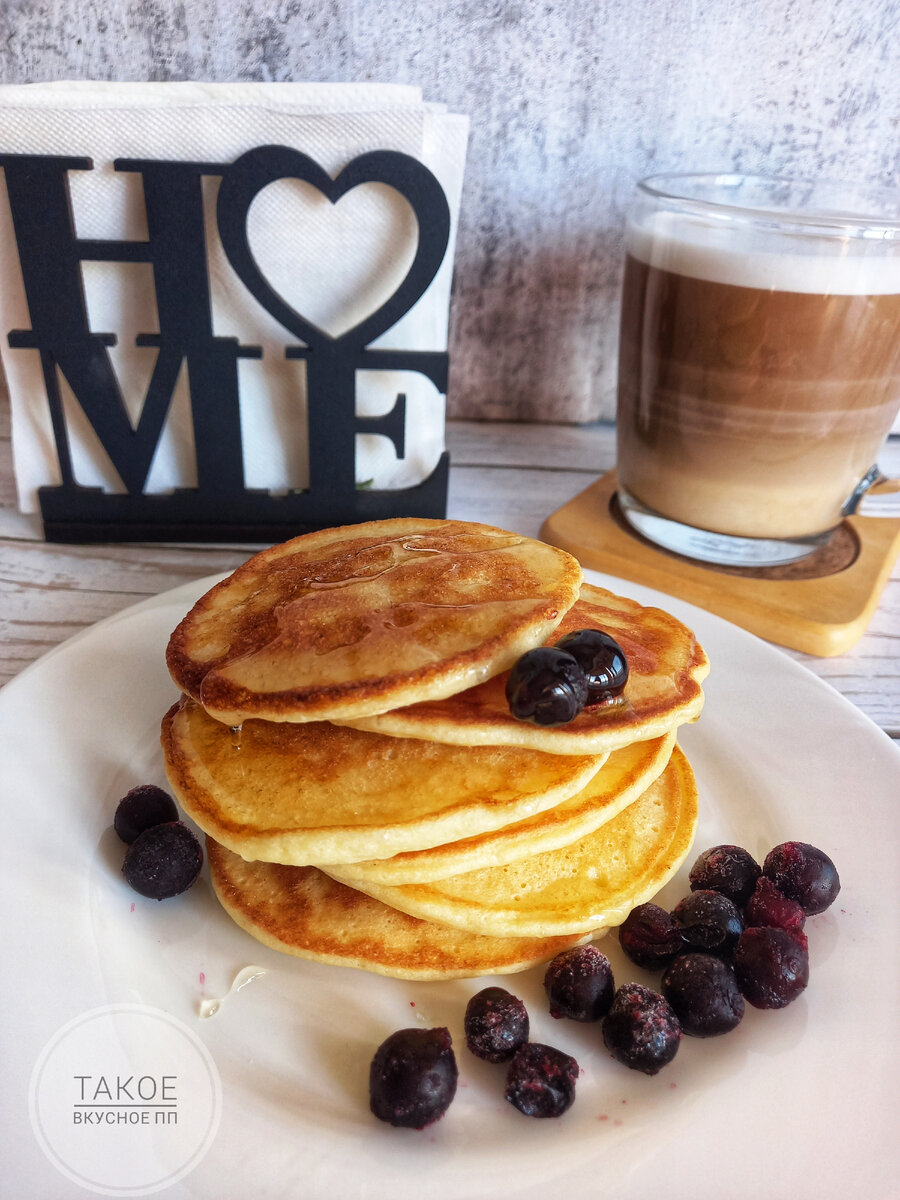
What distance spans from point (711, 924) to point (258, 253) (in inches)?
47.4

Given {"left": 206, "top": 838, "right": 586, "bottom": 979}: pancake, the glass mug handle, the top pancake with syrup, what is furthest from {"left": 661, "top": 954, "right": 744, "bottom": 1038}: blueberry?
the glass mug handle

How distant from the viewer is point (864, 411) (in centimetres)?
143

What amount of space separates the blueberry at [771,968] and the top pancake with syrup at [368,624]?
37 centimetres

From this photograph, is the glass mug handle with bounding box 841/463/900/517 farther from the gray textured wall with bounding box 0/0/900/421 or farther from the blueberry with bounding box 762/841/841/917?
the blueberry with bounding box 762/841/841/917

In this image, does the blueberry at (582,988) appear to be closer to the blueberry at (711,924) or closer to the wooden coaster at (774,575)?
the blueberry at (711,924)

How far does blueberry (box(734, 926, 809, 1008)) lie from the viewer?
32.1 inches

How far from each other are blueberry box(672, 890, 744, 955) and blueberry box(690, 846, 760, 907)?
0.11 feet

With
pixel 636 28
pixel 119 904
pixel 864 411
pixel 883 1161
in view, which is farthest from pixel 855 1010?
pixel 636 28

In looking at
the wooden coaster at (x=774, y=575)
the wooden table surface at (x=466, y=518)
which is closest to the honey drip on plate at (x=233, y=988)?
the wooden table surface at (x=466, y=518)

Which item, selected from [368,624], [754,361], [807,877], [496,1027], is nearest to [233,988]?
[496,1027]

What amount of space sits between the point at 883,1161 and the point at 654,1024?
196 millimetres

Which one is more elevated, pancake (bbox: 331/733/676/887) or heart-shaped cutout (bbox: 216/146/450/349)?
heart-shaped cutout (bbox: 216/146/450/349)

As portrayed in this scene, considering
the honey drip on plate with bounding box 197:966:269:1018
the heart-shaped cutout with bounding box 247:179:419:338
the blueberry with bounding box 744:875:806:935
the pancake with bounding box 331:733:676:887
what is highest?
the heart-shaped cutout with bounding box 247:179:419:338

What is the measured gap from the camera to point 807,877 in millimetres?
896
